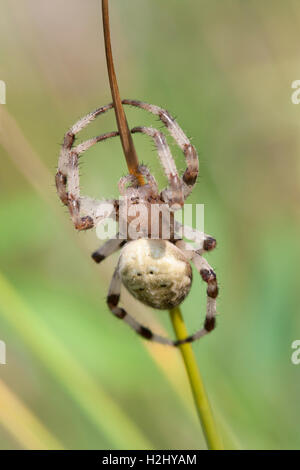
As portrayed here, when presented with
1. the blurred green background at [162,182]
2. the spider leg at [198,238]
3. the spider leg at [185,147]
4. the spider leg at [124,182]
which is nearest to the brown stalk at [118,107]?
the spider leg at [124,182]

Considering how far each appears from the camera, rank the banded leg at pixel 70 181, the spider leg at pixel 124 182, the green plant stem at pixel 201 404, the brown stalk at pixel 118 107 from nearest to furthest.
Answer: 1. the brown stalk at pixel 118 107
2. the green plant stem at pixel 201 404
3. the spider leg at pixel 124 182
4. the banded leg at pixel 70 181

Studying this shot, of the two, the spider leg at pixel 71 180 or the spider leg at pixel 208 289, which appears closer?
the spider leg at pixel 71 180

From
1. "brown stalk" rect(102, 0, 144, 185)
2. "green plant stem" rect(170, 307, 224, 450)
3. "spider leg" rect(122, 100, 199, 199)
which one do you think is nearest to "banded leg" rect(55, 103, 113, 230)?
"spider leg" rect(122, 100, 199, 199)

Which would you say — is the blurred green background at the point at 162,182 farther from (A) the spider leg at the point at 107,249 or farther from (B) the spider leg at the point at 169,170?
(B) the spider leg at the point at 169,170

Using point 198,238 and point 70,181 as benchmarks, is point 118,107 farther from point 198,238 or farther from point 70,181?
point 198,238
